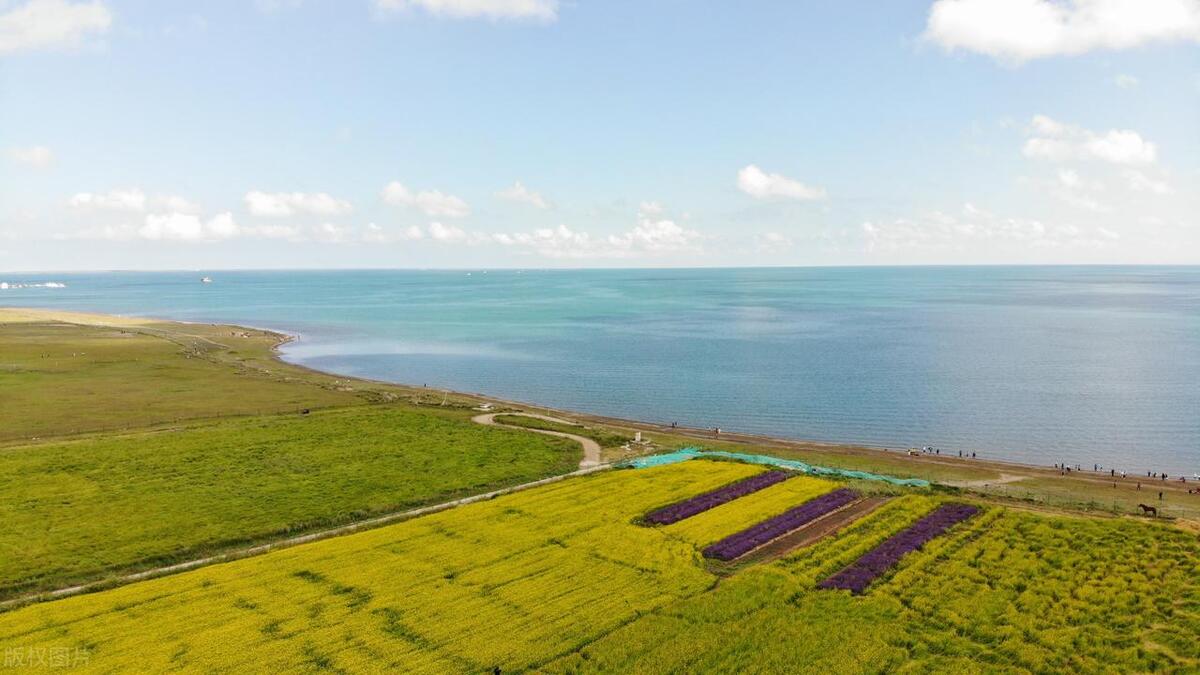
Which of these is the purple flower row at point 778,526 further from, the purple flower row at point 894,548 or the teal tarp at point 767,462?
the purple flower row at point 894,548

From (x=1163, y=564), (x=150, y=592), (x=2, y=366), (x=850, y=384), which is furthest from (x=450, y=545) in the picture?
(x=2, y=366)

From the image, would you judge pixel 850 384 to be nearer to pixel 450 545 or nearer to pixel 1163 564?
pixel 1163 564

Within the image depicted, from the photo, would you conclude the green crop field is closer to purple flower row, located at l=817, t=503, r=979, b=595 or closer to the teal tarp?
purple flower row, located at l=817, t=503, r=979, b=595

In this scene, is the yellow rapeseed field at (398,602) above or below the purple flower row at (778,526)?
below

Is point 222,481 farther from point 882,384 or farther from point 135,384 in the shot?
point 882,384

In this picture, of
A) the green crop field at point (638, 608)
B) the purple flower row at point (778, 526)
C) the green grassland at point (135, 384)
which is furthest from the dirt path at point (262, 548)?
the green grassland at point (135, 384)

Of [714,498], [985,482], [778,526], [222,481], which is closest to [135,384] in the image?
[222,481]
